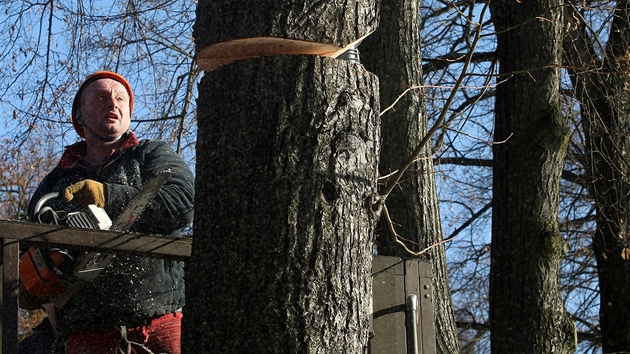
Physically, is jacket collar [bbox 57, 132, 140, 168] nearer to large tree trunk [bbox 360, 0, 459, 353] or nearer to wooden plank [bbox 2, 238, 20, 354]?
wooden plank [bbox 2, 238, 20, 354]

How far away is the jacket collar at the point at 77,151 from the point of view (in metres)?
4.43

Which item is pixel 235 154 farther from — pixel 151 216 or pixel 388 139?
pixel 388 139

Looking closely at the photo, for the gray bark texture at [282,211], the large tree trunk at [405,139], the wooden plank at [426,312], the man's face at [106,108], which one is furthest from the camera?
the large tree trunk at [405,139]

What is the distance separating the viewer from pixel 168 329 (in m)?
4.19

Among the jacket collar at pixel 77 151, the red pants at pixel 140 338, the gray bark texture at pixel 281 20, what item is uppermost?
the jacket collar at pixel 77 151

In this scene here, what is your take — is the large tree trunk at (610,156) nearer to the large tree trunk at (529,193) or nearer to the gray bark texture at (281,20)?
the large tree trunk at (529,193)


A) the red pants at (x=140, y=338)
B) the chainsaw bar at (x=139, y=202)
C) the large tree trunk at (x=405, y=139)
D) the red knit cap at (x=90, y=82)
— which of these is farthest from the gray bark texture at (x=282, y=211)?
→ the large tree trunk at (x=405, y=139)

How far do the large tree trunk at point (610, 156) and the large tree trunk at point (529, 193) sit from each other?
992 millimetres

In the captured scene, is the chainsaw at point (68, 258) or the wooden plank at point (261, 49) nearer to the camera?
the wooden plank at point (261, 49)

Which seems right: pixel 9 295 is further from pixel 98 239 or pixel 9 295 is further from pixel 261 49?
pixel 261 49

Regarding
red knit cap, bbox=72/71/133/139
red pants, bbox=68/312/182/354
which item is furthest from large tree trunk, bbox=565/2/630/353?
red pants, bbox=68/312/182/354

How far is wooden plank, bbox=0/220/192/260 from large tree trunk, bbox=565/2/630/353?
4461 mm

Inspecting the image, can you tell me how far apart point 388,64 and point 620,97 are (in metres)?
2.76

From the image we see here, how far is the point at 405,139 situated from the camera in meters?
5.89
